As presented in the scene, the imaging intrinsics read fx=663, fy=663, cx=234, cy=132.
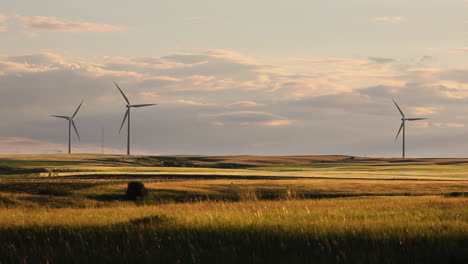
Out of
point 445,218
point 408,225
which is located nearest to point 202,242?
point 408,225

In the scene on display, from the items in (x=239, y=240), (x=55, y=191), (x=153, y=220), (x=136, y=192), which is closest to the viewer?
(x=239, y=240)

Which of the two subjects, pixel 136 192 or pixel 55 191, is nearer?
pixel 136 192

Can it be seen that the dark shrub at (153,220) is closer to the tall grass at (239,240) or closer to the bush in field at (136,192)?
the tall grass at (239,240)

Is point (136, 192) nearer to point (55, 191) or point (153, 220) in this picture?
point (55, 191)

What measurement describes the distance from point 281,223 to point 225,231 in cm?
196

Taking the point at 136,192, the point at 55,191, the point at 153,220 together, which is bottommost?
the point at 55,191

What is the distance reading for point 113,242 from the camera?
17.3 metres

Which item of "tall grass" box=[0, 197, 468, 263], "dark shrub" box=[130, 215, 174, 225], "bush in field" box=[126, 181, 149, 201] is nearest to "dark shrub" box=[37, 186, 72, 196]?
"bush in field" box=[126, 181, 149, 201]

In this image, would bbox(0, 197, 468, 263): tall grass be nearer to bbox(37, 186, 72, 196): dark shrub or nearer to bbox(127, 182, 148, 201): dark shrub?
bbox(127, 182, 148, 201): dark shrub

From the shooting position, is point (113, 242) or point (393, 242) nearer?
point (393, 242)

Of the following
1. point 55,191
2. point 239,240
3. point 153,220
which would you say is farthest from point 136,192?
point 239,240

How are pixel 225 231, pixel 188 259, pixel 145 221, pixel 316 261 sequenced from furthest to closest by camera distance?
1. pixel 145 221
2. pixel 225 231
3. pixel 188 259
4. pixel 316 261

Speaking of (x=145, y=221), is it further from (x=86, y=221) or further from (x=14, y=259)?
(x=14, y=259)

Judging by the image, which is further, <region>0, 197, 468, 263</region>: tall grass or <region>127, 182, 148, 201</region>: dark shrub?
<region>127, 182, 148, 201</region>: dark shrub
